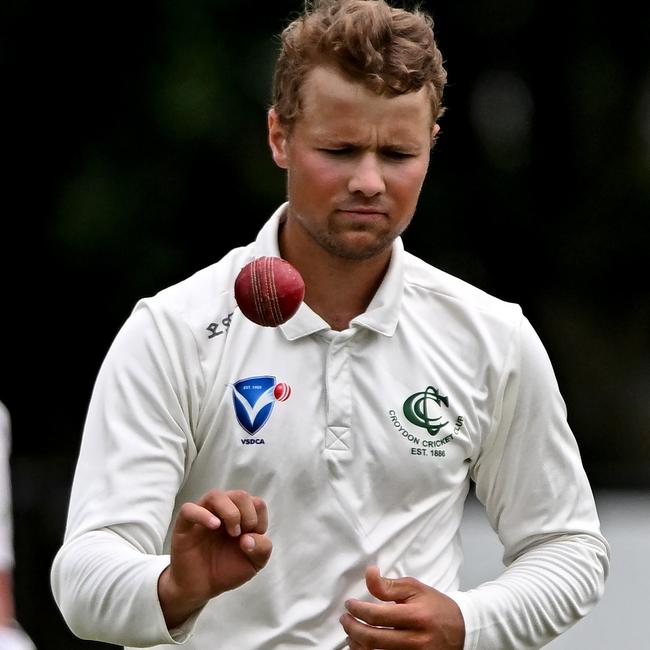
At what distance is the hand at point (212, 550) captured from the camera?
4.02m

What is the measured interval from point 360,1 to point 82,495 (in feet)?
4.45

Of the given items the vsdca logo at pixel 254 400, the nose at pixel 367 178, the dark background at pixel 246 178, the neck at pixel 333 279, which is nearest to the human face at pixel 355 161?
the nose at pixel 367 178

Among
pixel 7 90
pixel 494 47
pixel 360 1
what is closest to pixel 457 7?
pixel 494 47

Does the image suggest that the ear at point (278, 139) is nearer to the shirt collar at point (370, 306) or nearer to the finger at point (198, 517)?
the shirt collar at point (370, 306)

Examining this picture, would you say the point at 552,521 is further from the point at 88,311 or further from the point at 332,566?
the point at 88,311

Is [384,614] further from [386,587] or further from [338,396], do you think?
[338,396]

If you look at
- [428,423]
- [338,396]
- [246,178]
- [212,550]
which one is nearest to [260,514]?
[212,550]

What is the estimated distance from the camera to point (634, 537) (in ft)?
23.7

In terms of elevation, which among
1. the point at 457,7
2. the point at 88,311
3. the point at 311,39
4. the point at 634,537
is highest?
the point at 311,39

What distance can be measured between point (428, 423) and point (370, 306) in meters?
0.31

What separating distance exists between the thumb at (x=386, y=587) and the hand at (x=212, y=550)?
1.05 feet

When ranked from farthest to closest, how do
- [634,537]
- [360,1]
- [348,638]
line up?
[634,537], [360,1], [348,638]

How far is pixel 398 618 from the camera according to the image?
433 cm

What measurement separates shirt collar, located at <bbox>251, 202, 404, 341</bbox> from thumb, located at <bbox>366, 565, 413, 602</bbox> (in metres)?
0.60
